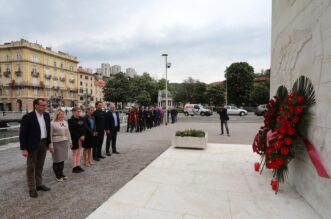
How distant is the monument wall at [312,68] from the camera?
2879 mm

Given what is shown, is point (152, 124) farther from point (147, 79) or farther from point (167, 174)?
point (147, 79)

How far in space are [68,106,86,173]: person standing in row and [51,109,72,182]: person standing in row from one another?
313mm

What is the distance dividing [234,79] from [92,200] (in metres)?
49.7

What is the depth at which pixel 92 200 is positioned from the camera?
11.7ft

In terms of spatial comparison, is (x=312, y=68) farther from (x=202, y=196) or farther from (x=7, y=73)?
(x=7, y=73)

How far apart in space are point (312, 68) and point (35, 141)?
16.7 ft

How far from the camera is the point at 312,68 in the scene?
10.9 ft

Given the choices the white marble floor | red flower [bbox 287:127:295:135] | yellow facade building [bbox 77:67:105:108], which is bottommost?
the white marble floor

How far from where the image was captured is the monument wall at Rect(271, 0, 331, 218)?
288cm

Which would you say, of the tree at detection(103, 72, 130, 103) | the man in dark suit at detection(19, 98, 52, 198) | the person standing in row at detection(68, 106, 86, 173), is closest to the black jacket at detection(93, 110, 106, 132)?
the person standing in row at detection(68, 106, 86, 173)

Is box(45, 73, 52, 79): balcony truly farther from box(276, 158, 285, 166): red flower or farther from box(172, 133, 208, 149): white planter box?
box(276, 158, 285, 166): red flower

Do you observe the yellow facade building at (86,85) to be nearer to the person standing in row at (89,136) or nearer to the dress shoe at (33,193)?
the person standing in row at (89,136)

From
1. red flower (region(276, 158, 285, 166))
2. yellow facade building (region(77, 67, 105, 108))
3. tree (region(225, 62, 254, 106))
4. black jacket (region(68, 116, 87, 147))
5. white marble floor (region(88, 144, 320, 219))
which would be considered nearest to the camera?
white marble floor (region(88, 144, 320, 219))

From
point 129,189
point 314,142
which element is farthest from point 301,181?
point 129,189
